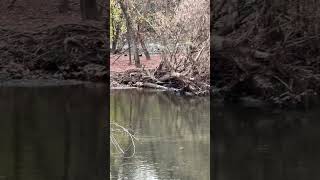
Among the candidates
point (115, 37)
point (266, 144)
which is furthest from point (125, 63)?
point (266, 144)

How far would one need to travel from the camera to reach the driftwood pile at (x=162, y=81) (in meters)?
19.5

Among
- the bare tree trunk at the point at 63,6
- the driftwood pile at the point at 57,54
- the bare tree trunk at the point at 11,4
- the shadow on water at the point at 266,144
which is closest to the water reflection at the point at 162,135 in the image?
the shadow on water at the point at 266,144

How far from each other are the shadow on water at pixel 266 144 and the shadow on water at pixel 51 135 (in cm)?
229

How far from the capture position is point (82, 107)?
16.0 metres

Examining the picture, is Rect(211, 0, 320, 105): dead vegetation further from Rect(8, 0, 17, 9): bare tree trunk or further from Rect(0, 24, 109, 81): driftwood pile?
Rect(8, 0, 17, 9): bare tree trunk

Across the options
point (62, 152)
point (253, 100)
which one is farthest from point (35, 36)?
point (62, 152)

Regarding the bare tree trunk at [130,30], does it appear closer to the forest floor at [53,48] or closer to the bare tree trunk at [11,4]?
the forest floor at [53,48]

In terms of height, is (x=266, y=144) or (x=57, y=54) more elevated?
(x=57, y=54)

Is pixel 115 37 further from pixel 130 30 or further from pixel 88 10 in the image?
pixel 88 10

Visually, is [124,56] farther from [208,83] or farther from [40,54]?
[208,83]

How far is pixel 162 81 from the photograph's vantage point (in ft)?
69.6

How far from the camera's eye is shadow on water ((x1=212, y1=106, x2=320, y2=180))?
373 inches

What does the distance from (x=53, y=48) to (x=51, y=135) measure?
10553 millimetres

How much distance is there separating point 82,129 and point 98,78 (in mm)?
9117
